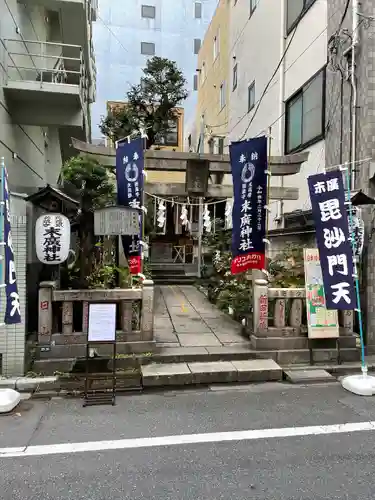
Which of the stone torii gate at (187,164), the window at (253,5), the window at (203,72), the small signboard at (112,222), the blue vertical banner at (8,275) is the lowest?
the blue vertical banner at (8,275)

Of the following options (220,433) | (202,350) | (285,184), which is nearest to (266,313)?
(202,350)

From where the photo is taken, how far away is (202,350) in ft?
24.9

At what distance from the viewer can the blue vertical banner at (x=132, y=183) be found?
8172 millimetres

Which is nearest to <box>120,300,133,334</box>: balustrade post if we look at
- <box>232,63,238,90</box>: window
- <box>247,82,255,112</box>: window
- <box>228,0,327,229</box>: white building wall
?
<box>228,0,327,229</box>: white building wall

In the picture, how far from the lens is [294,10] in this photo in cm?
1241

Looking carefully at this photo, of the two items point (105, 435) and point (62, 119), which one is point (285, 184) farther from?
point (105, 435)

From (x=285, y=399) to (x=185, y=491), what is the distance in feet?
9.46

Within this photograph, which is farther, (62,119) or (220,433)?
(62,119)

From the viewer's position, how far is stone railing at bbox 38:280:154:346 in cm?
695

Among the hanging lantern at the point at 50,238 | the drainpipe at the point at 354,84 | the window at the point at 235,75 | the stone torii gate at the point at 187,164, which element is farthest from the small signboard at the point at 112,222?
the window at the point at 235,75

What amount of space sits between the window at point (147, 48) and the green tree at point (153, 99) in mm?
15653

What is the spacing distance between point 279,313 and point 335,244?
1794mm

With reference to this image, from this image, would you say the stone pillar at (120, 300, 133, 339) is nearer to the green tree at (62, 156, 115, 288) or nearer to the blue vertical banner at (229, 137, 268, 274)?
the green tree at (62, 156, 115, 288)

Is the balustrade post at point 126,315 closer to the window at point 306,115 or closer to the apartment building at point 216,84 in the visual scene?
the window at point 306,115
